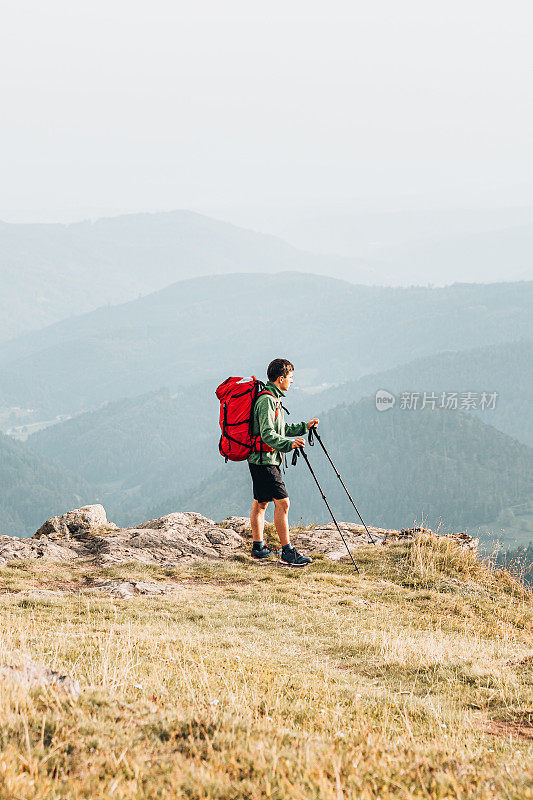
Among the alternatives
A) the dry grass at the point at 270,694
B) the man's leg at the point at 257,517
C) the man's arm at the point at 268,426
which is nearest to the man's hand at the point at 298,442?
the man's arm at the point at 268,426

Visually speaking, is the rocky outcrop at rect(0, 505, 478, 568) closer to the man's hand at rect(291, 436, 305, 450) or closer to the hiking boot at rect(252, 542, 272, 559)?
the hiking boot at rect(252, 542, 272, 559)

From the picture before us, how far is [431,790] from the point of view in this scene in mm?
3912

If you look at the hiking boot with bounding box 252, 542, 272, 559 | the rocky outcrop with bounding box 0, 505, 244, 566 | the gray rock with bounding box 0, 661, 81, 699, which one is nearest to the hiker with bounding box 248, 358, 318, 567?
the hiking boot with bounding box 252, 542, 272, 559

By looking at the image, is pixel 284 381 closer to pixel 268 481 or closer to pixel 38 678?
pixel 268 481

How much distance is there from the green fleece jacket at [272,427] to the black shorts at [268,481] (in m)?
0.14

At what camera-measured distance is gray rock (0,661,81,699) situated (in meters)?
4.90

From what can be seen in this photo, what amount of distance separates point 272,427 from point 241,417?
633 millimetres

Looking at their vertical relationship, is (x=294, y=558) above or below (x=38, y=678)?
below

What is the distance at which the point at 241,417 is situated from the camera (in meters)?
11.7

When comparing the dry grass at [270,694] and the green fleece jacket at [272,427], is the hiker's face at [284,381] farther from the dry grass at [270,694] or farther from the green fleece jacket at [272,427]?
the dry grass at [270,694]

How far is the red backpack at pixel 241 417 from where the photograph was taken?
1169 cm

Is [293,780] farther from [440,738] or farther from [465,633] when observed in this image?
[465,633]

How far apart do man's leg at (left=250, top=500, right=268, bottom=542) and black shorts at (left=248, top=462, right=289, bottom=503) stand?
1.44ft

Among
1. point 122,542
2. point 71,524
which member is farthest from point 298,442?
point 71,524
